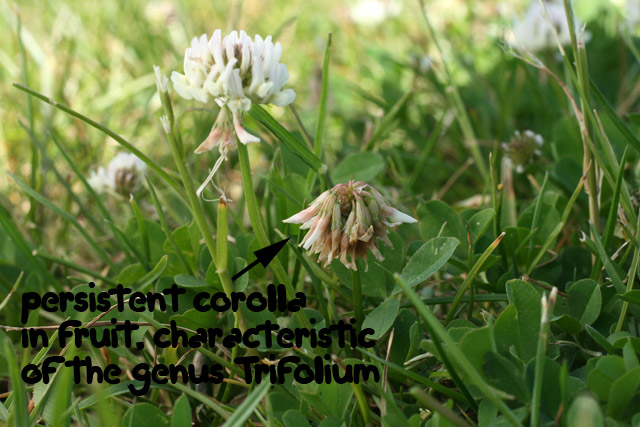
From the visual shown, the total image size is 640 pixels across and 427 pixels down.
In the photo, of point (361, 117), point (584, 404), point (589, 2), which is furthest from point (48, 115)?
point (589, 2)

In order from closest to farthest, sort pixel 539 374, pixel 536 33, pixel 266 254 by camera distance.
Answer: pixel 539 374 → pixel 266 254 → pixel 536 33

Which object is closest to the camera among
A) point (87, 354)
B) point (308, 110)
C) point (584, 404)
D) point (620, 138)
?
point (584, 404)

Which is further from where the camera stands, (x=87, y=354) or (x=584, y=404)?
(x=87, y=354)

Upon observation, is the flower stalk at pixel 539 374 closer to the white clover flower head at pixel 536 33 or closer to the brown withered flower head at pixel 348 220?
the brown withered flower head at pixel 348 220

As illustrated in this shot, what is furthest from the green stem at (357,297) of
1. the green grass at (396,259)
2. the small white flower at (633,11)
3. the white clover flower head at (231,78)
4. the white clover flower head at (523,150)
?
the small white flower at (633,11)

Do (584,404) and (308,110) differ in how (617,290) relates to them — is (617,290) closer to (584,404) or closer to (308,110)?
(584,404)

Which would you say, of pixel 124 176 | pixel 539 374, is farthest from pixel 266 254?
pixel 124 176

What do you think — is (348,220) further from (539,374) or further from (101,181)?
(101,181)
